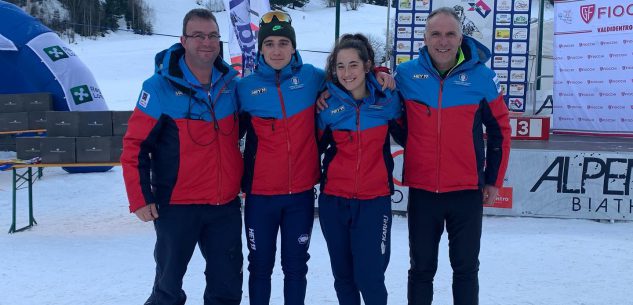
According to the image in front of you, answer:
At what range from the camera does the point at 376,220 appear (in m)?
2.90

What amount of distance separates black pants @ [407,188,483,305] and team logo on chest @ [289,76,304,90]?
82 cm

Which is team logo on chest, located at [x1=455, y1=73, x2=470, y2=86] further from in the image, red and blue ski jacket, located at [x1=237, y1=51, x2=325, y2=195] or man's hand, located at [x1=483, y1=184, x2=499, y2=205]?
red and blue ski jacket, located at [x1=237, y1=51, x2=325, y2=195]

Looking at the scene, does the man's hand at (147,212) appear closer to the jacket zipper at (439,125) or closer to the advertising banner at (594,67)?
the jacket zipper at (439,125)

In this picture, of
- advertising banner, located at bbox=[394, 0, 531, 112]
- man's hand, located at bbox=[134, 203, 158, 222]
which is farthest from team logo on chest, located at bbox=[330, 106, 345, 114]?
advertising banner, located at bbox=[394, 0, 531, 112]

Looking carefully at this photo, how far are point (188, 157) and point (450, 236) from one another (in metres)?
1.43

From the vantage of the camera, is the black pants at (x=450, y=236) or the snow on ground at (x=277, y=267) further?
the snow on ground at (x=277, y=267)

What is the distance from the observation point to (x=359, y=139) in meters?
2.85

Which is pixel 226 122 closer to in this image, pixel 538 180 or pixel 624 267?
pixel 624 267

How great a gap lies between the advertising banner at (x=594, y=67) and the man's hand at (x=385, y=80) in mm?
6549

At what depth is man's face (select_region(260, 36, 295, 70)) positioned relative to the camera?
2.87 metres

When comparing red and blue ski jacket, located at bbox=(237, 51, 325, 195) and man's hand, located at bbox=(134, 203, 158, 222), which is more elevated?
red and blue ski jacket, located at bbox=(237, 51, 325, 195)

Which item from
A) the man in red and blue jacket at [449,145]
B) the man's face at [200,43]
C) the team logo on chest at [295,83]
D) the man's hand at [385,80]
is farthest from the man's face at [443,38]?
the man's face at [200,43]

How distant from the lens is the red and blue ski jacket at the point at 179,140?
2.85m

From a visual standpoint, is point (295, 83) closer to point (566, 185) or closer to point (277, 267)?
point (277, 267)
